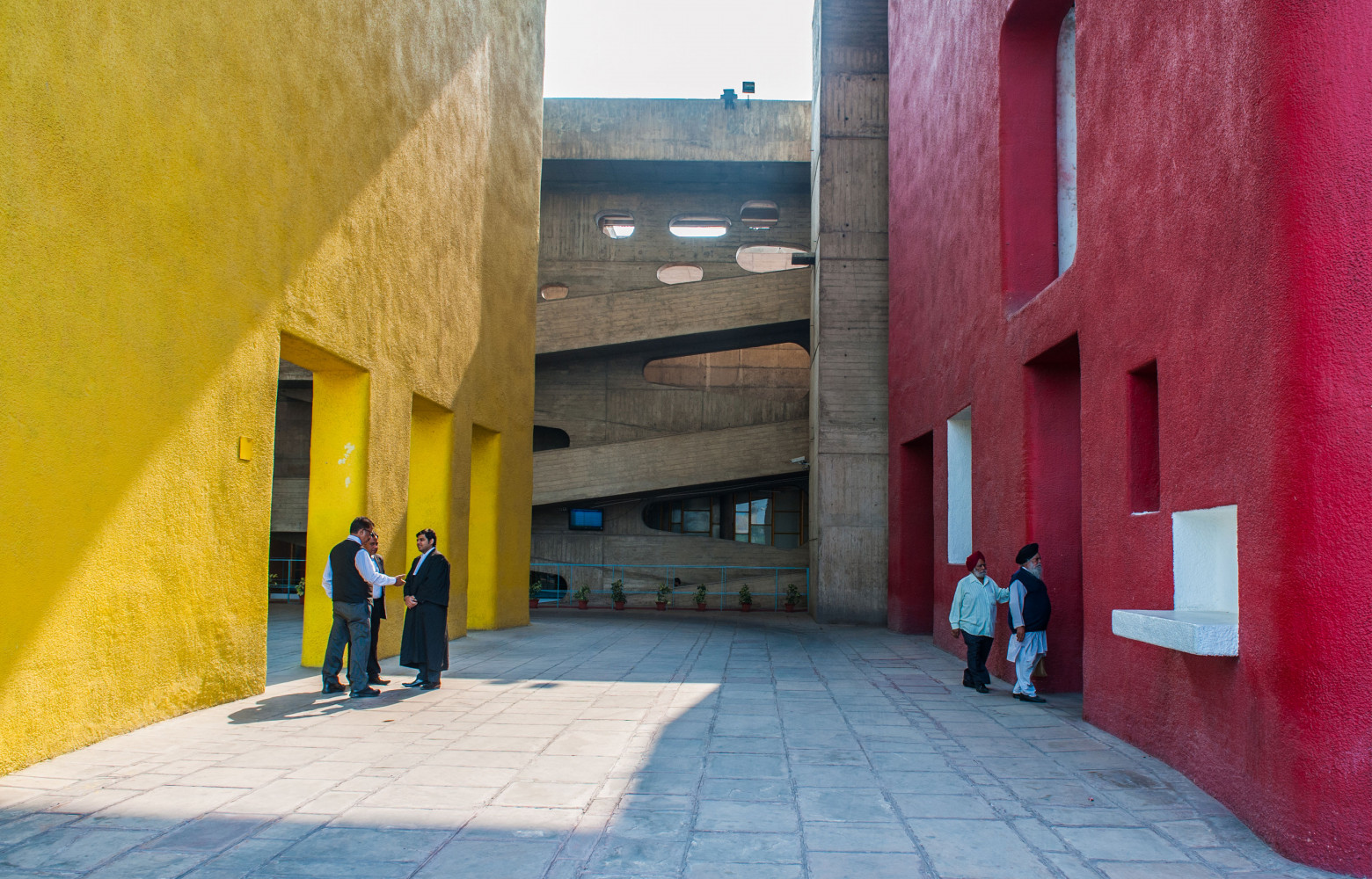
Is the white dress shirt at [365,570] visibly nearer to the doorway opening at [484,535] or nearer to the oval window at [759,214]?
the doorway opening at [484,535]

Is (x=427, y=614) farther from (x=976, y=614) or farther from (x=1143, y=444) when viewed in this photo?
(x=1143, y=444)

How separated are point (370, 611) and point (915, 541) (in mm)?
9627

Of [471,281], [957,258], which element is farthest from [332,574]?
[957,258]

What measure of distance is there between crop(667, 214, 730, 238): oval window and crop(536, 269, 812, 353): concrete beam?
124 inches

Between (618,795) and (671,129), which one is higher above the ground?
(671,129)

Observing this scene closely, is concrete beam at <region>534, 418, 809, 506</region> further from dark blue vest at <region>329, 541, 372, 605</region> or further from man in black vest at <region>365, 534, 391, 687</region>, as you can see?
dark blue vest at <region>329, 541, 372, 605</region>

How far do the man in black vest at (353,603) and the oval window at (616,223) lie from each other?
664 inches

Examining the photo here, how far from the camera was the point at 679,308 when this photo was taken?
21.2 metres

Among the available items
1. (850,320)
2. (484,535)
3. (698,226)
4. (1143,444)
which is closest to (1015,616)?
(1143,444)

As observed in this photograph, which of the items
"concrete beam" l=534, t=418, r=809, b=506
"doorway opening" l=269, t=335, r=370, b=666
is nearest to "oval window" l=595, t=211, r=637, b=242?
"concrete beam" l=534, t=418, r=809, b=506

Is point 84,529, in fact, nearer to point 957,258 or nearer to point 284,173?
point 284,173

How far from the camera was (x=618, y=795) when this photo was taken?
16.9ft

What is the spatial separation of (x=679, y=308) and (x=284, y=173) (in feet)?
43.9

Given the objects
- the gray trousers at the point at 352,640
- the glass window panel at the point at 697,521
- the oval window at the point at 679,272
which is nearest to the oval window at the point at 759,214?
the oval window at the point at 679,272
